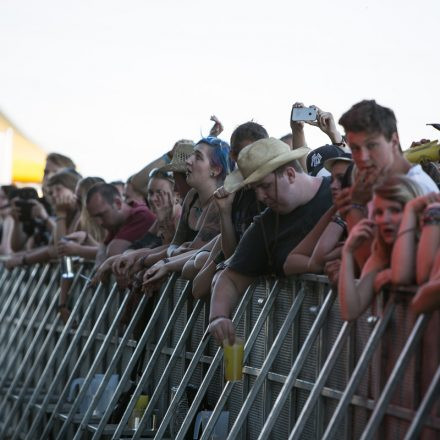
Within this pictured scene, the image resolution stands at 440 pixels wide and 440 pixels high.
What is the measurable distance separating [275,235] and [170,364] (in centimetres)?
171

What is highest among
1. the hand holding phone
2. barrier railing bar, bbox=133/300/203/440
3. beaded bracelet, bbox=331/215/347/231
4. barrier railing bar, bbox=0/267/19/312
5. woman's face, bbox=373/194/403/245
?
the hand holding phone

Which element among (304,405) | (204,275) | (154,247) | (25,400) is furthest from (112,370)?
(304,405)

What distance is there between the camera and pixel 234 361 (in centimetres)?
693

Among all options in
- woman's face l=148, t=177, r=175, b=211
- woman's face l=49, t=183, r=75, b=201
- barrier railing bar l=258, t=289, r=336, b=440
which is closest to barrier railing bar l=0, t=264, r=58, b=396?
woman's face l=49, t=183, r=75, b=201

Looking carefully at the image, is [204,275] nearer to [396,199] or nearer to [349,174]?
[349,174]

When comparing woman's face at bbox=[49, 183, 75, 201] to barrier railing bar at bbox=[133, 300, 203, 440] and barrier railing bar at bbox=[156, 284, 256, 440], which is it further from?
barrier railing bar at bbox=[156, 284, 256, 440]

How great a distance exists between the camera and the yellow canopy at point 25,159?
89.6 ft

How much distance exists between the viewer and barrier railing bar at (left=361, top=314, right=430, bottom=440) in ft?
17.0

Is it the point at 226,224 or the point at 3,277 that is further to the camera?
the point at 3,277

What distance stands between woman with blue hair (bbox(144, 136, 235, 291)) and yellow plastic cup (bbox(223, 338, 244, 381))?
1283mm

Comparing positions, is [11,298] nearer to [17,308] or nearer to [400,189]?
[17,308]

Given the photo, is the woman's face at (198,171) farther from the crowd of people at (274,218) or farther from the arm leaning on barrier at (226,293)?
the arm leaning on barrier at (226,293)

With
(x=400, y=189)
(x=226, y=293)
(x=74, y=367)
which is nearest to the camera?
(x=400, y=189)

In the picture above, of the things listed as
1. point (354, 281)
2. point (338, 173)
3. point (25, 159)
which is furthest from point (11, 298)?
point (25, 159)
